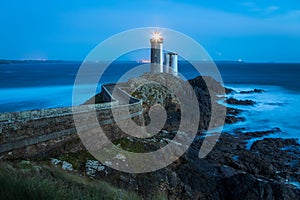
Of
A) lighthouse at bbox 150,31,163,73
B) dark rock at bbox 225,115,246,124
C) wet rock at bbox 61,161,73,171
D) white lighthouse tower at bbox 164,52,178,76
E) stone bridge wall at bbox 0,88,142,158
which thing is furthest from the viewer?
white lighthouse tower at bbox 164,52,178,76

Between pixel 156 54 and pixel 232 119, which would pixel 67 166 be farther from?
pixel 156 54

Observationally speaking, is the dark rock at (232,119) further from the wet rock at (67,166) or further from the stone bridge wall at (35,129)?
the wet rock at (67,166)

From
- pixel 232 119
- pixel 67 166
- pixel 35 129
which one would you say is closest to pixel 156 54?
pixel 232 119

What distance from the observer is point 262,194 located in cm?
921

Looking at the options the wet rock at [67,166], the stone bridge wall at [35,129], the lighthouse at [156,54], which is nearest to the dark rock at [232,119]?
the lighthouse at [156,54]

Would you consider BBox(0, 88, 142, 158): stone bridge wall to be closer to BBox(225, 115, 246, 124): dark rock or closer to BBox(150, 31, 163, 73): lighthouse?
BBox(225, 115, 246, 124): dark rock

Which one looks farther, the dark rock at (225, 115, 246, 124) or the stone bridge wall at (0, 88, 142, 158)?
the dark rock at (225, 115, 246, 124)

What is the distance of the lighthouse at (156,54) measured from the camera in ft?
89.1

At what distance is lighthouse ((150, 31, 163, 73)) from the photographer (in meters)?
27.1

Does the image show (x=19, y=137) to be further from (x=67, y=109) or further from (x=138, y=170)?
(x=138, y=170)

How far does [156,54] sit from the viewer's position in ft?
89.9

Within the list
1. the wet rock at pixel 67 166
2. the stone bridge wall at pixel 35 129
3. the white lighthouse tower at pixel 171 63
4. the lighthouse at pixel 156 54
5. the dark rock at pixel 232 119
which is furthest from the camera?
the white lighthouse tower at pixel 171 63

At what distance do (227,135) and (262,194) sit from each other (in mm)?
7696

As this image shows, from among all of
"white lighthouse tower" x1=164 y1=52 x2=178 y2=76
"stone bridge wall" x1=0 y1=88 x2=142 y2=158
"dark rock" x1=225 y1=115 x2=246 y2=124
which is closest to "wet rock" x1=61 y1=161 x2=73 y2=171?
"stone bridge wall" x1=0 y1=88 x2=142 y2=158
